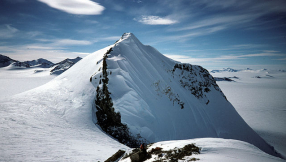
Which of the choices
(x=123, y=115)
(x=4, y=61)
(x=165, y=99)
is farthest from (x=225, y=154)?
(x=4, y=61)

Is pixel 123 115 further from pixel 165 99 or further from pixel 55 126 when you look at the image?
pixel 165 99

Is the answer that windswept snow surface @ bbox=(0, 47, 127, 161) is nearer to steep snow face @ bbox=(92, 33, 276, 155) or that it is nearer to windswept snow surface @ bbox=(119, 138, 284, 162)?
steep snow face @ bbox=(92, 33, 276, 155)

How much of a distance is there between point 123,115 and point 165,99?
9641 millimetres

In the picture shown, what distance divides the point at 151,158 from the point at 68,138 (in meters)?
8.58

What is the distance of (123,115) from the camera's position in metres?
16.1

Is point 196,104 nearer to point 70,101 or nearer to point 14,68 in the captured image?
point 70,101

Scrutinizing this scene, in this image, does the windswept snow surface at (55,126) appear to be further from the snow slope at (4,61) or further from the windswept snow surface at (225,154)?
the snow slope at (4,61)

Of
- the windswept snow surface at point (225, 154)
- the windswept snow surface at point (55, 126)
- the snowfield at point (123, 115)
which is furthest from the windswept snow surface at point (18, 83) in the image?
the windswept snow surface at point (225, 154)

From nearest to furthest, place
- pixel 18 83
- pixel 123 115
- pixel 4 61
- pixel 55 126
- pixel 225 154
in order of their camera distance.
A: pixel 225 154 → pixel 55 126 → pixel 123 115 → pixel 18 83 → pixel 4 61

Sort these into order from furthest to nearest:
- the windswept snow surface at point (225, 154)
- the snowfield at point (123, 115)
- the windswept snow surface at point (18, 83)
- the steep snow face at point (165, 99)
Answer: the windswept snow surface at point (18, 83) < the steep snow face at point (165, 99) < the snowfield at point (123, 115) < the windswept snow surface at point (225, 154)

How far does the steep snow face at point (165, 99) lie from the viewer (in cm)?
1742

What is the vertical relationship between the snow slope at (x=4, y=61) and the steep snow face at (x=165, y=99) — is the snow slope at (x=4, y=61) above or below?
above

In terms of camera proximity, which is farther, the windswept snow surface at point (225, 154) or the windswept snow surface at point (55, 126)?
the windswept snow surface at point (55, 126)

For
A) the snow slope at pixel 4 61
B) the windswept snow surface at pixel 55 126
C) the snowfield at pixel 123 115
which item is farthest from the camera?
the snow slope at pixel 4 61
